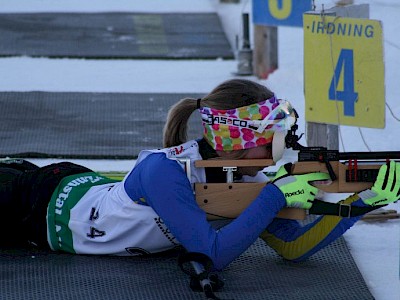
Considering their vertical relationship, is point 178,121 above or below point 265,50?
above

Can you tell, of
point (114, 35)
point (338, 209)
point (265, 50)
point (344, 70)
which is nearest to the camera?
point (338, 209)

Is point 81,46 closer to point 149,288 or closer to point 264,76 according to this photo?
point 264,76

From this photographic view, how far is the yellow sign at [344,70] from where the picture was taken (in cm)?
482

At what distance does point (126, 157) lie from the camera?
5949 mm

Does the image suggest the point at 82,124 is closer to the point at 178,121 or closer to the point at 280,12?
the point at 280,12

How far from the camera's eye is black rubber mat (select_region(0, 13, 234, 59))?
956 cm

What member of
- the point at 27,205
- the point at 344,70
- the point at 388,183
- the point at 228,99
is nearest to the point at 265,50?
the point at 344,70

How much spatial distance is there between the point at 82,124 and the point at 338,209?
11.2 feet

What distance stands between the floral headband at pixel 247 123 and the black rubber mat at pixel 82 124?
2285 millimetres

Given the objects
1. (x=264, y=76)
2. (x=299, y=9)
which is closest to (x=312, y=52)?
(x=299, y=9)

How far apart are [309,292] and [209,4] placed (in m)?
9.36

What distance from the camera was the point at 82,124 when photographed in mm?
6832

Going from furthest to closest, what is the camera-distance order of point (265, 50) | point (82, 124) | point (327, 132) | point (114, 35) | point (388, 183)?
1. point (114, 35)
2. point (265, 50)
3. point (82, 124)
4. point (327, 132)
5. point (388, 183)

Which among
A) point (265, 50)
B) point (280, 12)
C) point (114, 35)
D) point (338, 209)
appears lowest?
point (114, 35)
